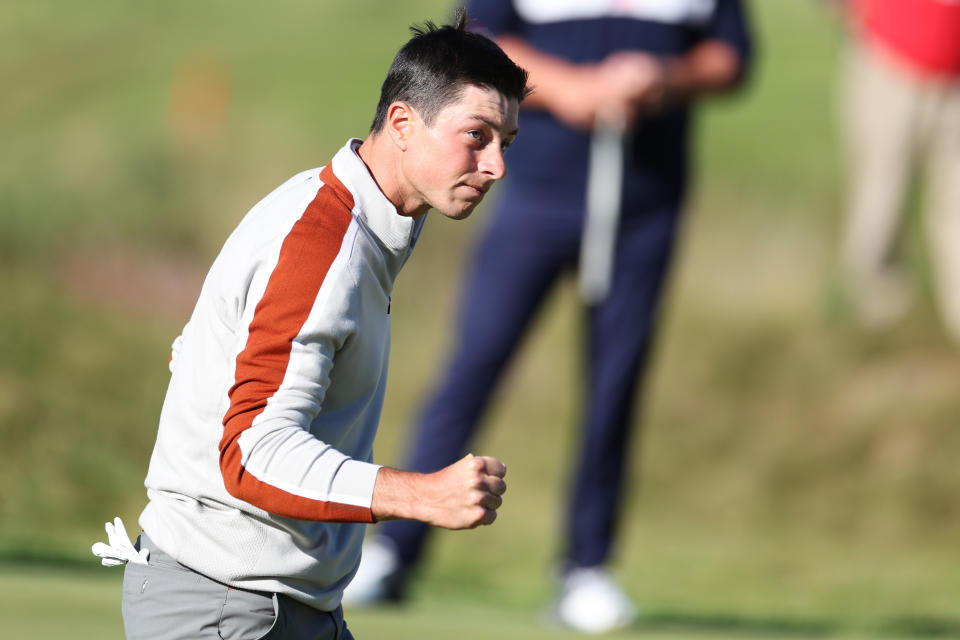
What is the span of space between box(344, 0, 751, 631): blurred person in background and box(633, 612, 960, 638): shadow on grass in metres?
0.24

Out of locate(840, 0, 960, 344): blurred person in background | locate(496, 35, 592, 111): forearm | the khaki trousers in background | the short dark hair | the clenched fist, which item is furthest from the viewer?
the khaki trousers in background

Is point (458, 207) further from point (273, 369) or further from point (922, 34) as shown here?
point (922, 34)

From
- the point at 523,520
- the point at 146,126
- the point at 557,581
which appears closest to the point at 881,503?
the point at 523,520

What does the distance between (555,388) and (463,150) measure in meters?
8.70

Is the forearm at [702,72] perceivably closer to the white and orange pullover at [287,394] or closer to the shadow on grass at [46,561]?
the shadow on grass at [46,561]

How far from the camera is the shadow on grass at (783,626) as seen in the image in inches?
203

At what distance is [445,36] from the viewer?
2.49 metres

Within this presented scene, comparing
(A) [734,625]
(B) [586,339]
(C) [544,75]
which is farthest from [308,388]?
(A) [734,625]

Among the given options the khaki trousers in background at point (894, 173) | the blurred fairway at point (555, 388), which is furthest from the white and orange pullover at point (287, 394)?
the khaki trousers in background at point (894, 173)

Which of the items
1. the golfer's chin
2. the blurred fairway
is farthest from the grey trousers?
the blurred fairway

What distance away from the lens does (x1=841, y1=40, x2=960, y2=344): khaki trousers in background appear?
9742 millimetres

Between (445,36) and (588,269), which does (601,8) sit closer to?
(588,269)

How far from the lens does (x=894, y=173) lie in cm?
1049

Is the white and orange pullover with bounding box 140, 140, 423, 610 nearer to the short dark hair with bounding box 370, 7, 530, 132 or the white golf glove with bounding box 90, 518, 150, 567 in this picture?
the white golf glove with bounding box 90, 518, 150, 567
